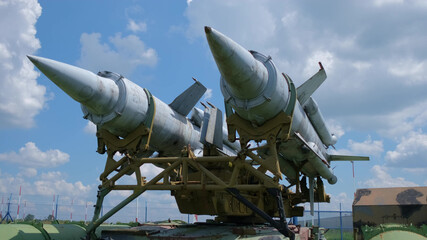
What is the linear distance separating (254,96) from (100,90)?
2.46m

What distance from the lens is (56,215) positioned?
662 inches

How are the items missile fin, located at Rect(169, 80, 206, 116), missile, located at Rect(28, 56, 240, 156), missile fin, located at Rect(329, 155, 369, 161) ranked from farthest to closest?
1. missile fin, located at Rect(329, 155, 369, 161)
2. missile fin, located at Rect(169, 80, 206, 116)
3. missile, located at Rect(28, 56, 240, 156)

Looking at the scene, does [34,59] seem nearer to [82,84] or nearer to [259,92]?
[82,84]

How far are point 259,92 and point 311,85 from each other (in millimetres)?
1740

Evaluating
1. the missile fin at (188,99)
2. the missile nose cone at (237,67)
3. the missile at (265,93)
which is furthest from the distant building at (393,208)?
the missile nose cone at (237,67)

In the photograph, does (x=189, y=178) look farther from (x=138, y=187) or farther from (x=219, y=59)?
(x=219, y=59)

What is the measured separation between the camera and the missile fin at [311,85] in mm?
7336

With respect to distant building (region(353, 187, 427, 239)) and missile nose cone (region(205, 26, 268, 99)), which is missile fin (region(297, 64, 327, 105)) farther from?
distant building (region(353, 187, 427, 239))

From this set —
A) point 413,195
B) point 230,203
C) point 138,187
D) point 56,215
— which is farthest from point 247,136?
point 56,215

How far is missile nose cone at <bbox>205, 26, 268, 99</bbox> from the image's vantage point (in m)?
5.21

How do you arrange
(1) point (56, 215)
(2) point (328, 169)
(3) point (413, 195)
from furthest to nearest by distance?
(1) point (56, 215) < (3) point (413, 195) < (2) point (328, 169)

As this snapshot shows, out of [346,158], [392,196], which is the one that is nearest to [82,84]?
[346,158]

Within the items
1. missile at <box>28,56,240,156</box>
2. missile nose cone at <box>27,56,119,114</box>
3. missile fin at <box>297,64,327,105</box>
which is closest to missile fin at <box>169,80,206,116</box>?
missile at <box>28,56,240,156</box>

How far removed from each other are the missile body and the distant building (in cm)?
608
